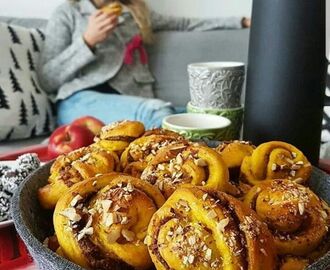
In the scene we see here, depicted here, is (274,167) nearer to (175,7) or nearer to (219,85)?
(219,85)

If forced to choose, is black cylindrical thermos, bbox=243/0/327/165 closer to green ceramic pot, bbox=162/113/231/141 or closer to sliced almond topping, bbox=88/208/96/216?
green ceramic pot, bbox=162/113/231/141

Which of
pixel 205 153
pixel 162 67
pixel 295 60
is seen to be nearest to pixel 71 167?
pixel 205 153

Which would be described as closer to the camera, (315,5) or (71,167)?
(71,167)

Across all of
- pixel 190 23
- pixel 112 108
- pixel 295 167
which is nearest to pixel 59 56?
pixel 112 108

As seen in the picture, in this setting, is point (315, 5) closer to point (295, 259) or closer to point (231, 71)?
point (231, 71)

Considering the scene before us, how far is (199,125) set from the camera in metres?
0.94

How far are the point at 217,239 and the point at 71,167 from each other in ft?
0.74

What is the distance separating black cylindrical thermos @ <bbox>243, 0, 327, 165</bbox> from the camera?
77 cm

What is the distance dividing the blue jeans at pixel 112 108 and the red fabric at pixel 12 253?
3.96 ft

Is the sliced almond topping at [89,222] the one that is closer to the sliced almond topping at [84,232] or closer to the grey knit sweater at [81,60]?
the sliced almond topping at [84,232]

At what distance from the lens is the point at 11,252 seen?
656 millimetres

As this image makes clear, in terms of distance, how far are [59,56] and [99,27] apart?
19cm

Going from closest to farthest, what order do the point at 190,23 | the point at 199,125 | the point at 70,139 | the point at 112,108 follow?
the point at 199,125, the point at 70,139, the point at 112,108, the point at 190,23

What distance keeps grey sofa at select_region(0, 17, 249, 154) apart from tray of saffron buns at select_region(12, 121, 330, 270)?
68.0 inches
